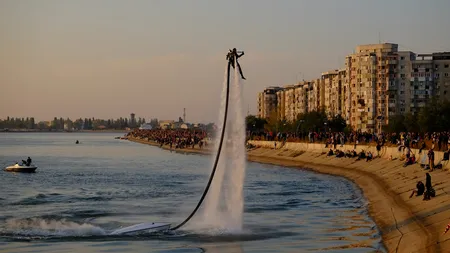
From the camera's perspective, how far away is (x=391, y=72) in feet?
631

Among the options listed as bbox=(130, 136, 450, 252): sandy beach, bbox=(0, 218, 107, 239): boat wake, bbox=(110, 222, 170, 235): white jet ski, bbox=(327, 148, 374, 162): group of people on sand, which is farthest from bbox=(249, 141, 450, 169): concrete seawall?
bbox=(0, 218, 107, 239): boat wake

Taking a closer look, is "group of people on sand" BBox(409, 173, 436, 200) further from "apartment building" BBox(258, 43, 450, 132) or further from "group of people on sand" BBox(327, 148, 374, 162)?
"apartment building" BBox(258, 43, 450, 132)

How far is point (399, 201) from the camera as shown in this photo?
5075 cm

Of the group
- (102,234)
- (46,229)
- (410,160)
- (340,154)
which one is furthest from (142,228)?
(340,154)

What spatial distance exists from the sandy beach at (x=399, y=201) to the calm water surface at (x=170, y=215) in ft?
3.51

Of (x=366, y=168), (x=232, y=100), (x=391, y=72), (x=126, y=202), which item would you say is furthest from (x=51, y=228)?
(x=391, y=72)

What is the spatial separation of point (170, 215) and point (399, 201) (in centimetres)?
1387

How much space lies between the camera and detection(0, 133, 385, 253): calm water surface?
37.4m

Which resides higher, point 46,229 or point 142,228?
point 142,228

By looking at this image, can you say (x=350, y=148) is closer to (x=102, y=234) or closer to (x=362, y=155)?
(x=362, y=155)

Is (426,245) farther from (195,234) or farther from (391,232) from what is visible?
(195,234)

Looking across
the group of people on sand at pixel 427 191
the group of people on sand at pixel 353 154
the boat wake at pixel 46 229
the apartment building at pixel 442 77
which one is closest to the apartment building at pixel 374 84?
the apartment building at pixel 442 77

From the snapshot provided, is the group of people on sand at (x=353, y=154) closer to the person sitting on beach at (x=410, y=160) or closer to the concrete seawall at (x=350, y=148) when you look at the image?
the concrete seawall at (x=350, y=148)

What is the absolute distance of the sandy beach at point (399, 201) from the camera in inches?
1377
